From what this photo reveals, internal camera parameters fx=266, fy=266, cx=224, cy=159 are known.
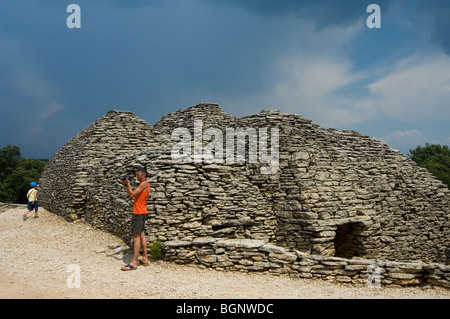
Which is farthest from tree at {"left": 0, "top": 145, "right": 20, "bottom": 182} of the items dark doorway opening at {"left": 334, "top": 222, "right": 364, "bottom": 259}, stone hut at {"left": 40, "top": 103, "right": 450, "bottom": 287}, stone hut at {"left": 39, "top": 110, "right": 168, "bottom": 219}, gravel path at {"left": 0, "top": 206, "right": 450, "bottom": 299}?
dark doorway opening at {"left": 334, "top": 222, "right": 364, "bottom": 259}

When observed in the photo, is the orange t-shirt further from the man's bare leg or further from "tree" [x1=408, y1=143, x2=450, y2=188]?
"tree" [x1=408, y1=143, x2=450, y2=188]

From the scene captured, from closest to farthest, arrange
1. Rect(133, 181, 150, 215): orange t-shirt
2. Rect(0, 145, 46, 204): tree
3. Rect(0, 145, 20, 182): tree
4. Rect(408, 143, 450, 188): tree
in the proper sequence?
Rect(133, 181, 150, 215): orange t-shirt < Rect(408, 143, 450, 188): tree < Rect(0, 145, 46, 204): tree < Rect(0, 145, 20, 182): tree

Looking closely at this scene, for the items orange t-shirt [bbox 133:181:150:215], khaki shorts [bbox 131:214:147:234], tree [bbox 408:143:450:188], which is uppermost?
tree [bbox 408:143:450:188]

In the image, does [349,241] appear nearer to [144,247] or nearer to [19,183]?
[144,247]

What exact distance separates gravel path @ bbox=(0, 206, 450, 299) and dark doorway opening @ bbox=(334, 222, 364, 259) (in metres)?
4.47

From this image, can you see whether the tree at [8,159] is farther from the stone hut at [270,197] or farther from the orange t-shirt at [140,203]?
the orange t-shirt at [140,203]

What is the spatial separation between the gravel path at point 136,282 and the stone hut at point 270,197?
16.0 inches

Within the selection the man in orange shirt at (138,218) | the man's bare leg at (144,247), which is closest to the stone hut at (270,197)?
the man's bare leg at (144,247)

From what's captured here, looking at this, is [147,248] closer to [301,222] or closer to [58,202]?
[301,222]

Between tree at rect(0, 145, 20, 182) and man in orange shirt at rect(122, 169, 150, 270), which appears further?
tree at rect(0, 145, 20, 182)

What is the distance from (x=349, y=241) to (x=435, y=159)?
2795 centimetres

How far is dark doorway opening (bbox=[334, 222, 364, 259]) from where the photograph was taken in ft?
35.4

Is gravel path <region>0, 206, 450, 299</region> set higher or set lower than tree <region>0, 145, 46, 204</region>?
lower

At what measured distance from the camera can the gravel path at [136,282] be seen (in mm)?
5746
